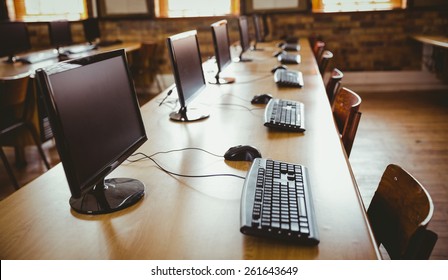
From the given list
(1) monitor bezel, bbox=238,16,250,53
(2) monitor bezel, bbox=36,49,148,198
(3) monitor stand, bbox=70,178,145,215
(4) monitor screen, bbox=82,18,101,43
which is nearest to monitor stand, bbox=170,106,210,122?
(3) monitor stand, bbox=70,178,145,215

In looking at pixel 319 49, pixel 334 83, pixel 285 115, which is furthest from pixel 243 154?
pixel 319 49

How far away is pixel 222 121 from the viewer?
220 centimetres

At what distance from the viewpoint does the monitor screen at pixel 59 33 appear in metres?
5.65

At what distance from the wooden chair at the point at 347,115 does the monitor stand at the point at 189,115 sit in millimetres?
669

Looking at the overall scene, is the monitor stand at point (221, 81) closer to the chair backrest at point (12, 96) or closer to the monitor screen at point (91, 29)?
the chair backrest at point (12, 96)

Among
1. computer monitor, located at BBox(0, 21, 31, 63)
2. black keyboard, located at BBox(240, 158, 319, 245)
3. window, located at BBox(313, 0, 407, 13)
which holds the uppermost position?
window, located at BBox(313, 0, 407, 13)

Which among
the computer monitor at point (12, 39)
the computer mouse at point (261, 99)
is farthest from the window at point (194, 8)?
the computer mouse at point (261, 99)

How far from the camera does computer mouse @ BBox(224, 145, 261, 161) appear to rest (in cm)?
162

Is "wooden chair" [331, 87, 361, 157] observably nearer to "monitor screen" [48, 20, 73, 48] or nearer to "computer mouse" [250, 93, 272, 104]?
"computer mouse" [250, 93, 272, 104]

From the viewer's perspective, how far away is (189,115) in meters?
2.30

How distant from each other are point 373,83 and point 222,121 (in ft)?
15.9

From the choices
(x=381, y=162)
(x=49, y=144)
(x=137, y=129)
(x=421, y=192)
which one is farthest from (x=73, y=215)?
(x=49, y=144)

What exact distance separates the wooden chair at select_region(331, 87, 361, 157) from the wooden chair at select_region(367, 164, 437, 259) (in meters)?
0.56
